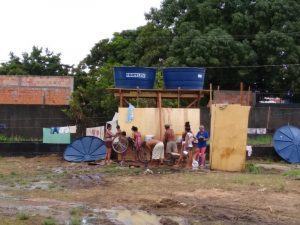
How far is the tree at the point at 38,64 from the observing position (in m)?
50.5

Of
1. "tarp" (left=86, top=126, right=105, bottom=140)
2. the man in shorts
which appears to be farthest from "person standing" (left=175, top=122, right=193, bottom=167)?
Answer: "tarp" (left=86, top=126, right=105, bottom=140)

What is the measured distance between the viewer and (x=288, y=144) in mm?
24688

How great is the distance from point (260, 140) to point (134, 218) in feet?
56.8

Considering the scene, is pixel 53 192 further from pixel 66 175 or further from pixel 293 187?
pixel 293 187

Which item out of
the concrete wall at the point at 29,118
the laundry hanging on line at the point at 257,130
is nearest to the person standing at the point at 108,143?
the concrete wall at the point at 29,118

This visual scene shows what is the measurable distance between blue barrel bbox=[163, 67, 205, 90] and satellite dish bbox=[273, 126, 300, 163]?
16.3 ft

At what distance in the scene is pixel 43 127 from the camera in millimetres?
27344

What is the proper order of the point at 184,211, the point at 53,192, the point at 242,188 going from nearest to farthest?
the point at 184,211 < the point at 53,192 < the point at 242,188

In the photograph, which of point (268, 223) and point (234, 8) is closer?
point (268, 223)

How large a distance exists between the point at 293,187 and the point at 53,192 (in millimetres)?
6045

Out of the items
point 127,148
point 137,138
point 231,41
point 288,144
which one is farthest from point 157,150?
point 231,41

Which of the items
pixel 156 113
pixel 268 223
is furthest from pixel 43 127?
pixel 268 223

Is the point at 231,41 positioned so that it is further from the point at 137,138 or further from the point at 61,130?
the point at 137,138

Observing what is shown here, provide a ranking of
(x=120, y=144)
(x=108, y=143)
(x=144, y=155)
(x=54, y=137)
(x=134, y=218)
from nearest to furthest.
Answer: (x=134, y=218)
(x=120, y=144)
(x=144, y=155)
(x=108, y=143)
(x=54, y=137)
